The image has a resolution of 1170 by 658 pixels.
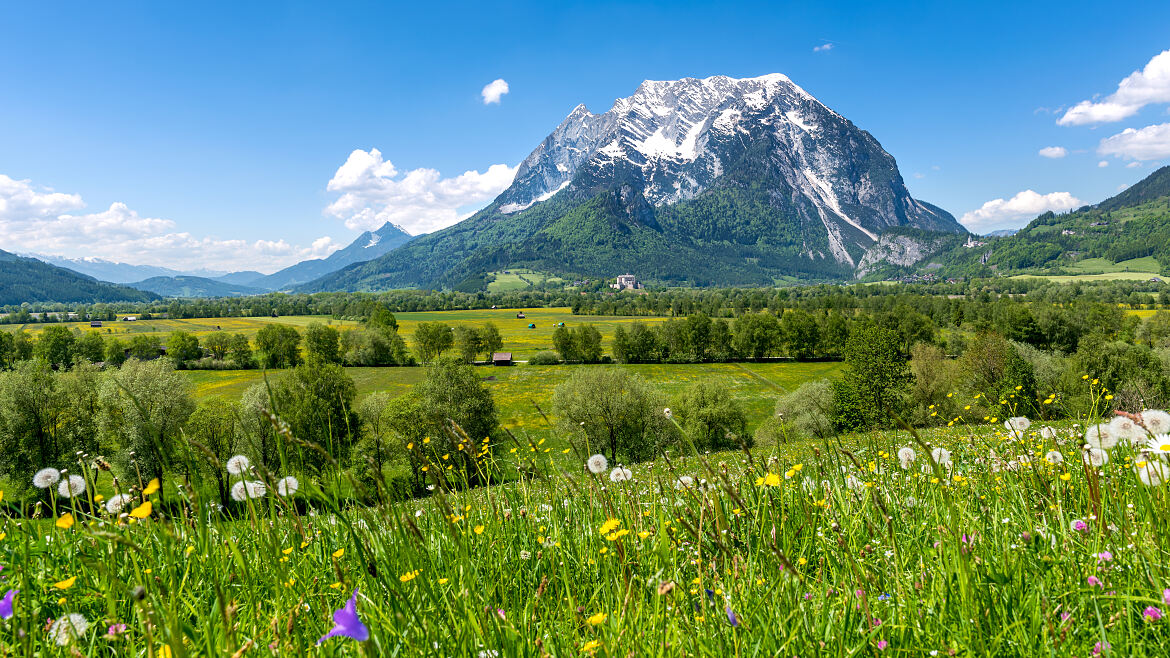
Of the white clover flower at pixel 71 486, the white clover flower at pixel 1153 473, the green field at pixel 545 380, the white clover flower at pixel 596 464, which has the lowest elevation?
the green field at pixel 545 380

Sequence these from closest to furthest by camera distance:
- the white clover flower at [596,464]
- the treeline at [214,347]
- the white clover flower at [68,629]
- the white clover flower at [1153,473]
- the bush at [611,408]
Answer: the white clover flower at [68,629]
the white clover flower at [1153,473]
the white clover flower at [596,464]
the bush at [611,408]
the treeline at [214,347]

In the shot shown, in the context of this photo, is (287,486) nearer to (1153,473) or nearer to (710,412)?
(1153,473)

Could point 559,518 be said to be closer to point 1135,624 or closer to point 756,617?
point 756,617

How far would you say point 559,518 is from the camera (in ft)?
12.3

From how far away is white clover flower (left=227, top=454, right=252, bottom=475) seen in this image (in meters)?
2.83

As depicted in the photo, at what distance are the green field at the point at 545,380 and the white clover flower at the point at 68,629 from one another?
61358mm

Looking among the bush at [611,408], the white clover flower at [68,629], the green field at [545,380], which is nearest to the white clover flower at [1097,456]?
the white clover flower at [68,629]

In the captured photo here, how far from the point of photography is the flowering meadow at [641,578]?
6.10ft

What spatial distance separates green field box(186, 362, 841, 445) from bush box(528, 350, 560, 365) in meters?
1.72

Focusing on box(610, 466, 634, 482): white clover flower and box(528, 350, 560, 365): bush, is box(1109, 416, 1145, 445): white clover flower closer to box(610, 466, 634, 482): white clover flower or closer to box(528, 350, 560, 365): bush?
box(610, 466, 634, 482): white clover flower

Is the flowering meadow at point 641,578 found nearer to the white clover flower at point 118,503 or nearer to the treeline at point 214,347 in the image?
the white clover flower at point 118,503

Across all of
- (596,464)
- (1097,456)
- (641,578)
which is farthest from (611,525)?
(1097,456)

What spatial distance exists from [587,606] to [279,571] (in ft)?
4.57

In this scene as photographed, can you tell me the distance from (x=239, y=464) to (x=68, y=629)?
3.89 feet
